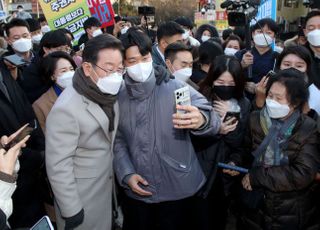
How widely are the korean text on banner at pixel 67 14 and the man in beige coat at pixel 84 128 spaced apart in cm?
454

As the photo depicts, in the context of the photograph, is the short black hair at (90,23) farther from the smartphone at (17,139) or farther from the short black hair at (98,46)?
the smartphone at (17,139)

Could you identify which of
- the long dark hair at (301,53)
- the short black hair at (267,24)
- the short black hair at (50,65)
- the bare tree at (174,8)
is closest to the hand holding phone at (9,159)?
the short black hair at (50,65)

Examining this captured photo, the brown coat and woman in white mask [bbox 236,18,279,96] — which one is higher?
the brown coat

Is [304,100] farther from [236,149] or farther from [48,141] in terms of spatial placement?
[48,141]

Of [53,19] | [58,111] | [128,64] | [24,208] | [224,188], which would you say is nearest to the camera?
[58,111]

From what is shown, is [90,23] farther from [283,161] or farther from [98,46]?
[283,161]

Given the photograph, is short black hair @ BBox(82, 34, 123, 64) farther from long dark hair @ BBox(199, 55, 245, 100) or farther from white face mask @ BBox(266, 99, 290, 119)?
white face mask @ BBox(266, 99, 290, 119)

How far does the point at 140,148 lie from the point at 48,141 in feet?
1.94

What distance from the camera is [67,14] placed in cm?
621

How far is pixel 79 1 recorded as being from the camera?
244 inches

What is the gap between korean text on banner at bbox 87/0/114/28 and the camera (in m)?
6.60

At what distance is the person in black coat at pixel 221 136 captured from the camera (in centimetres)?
256

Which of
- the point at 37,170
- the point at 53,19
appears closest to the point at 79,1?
the point at 53,19

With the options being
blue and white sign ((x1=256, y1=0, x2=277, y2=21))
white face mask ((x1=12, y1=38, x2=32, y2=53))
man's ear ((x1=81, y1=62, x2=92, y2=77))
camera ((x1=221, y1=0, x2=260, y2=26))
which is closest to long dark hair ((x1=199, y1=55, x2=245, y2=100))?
camera ((x1=221, y1=0, x2=260, y2=26))
